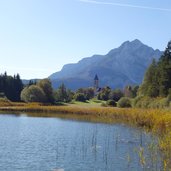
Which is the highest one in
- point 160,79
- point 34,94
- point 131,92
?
point 160,79

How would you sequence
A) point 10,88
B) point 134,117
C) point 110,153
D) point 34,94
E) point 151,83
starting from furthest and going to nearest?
point 10,88 < point 34,94 < point 151,83 < point 134,117 < point 110,153

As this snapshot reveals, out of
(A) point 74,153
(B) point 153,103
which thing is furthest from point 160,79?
(A) point 74,153

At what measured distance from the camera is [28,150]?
87.2 feet

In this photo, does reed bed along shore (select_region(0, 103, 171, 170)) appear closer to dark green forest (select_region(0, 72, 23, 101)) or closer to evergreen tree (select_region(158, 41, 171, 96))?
evergreen tree (select_region(158, 41, 171, 96))

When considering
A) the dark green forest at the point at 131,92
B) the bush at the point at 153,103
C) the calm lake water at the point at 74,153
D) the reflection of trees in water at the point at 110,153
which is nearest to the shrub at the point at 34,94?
the dark green forest at the point at 131,92

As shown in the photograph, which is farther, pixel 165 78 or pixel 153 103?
pixel 165 78

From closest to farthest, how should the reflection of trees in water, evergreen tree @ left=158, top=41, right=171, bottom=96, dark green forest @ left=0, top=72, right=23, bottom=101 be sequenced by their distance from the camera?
the reflection of trees in water < evergreen tree @ left=158, top=41, right=171, bottom=96 < dark green forest @ left=0, top=72, right=23, bottom=101

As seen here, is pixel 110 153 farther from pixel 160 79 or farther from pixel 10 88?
pixel 10 88

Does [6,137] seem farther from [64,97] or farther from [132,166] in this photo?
[64,97]

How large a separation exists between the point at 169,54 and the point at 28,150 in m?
51.9

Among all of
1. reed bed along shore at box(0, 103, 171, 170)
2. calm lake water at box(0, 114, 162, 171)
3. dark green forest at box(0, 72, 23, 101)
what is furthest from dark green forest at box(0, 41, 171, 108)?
calm lake water at box(0, 114, 162, 171)

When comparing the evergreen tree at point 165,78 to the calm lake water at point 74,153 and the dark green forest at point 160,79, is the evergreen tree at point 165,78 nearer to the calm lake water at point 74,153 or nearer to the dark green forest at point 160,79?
the dark green forest at point 160,79

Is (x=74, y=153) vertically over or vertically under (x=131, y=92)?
under

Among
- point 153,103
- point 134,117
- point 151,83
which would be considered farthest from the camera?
point 151,83
